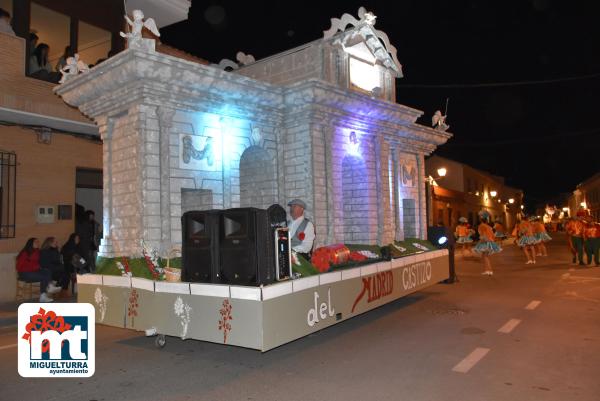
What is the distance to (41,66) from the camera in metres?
13.0

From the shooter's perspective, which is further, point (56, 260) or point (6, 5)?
point (6, 5)

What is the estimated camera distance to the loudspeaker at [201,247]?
6.41m

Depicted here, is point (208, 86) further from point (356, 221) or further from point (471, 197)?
point (471, 197)

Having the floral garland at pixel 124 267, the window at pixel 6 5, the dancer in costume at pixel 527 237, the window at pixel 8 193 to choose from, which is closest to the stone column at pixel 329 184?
the floral garland at pixel 124 267

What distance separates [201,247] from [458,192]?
1358 inches

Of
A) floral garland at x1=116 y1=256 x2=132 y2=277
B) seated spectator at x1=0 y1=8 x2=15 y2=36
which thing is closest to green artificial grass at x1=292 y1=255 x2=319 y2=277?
floral garland at x1=116 y1=256 x2=132 y2=277

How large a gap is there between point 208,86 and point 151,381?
594 centimetres

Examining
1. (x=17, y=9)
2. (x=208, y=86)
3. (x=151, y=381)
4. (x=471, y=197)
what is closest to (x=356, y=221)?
(x=208, y=86)

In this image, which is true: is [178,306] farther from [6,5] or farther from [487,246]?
[487,246]

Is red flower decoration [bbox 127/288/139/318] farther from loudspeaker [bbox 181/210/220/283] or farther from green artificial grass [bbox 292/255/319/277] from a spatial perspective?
green artificial grass [bbox 292/255/319/277]

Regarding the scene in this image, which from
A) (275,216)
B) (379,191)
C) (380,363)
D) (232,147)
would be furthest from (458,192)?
(275,216)

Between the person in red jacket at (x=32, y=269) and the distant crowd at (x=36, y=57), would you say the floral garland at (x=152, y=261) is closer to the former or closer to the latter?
the person in red jacket at (x=32, y=269)

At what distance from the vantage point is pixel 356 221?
13117 millimetres

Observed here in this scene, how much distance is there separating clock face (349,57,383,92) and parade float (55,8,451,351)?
0.05 meters
